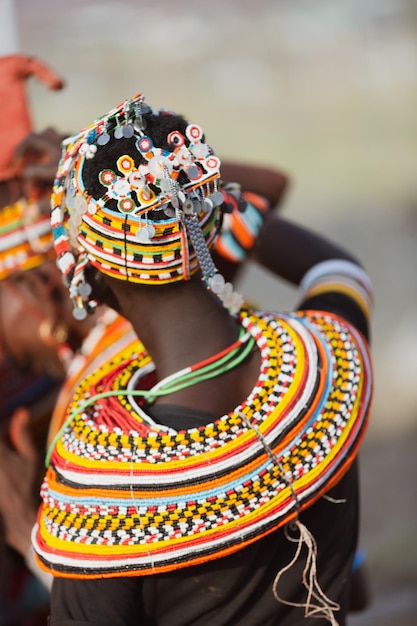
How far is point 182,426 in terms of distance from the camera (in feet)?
5.44

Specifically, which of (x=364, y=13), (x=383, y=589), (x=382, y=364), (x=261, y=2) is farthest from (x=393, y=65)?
(x=383, y=589)

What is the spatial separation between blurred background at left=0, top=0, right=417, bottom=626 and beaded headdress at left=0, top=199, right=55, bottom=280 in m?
5.22

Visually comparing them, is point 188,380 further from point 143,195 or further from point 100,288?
point 143,195

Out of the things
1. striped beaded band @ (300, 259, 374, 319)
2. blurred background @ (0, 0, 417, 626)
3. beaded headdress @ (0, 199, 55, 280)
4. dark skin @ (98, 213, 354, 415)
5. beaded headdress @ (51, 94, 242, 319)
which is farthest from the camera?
blurred background @ (0, 0, 417, 626)

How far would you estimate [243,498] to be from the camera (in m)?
1.64

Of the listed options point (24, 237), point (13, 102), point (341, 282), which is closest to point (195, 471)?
point (341, 282)

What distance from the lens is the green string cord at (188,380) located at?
1.68 metres

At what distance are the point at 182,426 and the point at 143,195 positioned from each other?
0.42 meters

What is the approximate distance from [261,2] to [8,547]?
947 centimetres

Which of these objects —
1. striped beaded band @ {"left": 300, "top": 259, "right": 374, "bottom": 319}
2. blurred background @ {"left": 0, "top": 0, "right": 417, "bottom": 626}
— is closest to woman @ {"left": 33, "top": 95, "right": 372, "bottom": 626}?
striped beaded band @ {"left": 300, "top": 259, "right": 374, "bottom": 319}

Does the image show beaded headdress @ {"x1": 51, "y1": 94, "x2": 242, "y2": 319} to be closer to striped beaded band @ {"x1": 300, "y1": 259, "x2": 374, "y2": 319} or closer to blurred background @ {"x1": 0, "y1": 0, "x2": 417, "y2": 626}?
striped beaded band @ {"x1": 300, "y1": 259, "x2": 374, "y2": 319}

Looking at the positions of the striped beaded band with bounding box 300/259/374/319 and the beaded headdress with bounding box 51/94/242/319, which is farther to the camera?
the striped beaded band with bounding box 300/259/374/319

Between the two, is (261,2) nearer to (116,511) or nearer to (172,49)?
(172,49)

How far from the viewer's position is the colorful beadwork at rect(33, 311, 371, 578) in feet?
5.23
